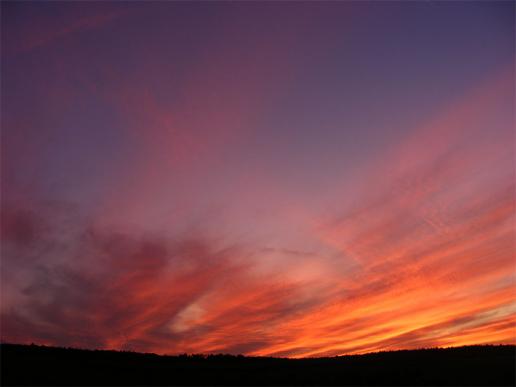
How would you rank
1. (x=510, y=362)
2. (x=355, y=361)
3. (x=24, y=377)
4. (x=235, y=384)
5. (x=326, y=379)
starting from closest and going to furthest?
(x=24, y=377), (x=235, y=384), (x=326, y=379), (x=510, y=362), (x=355, y=361)

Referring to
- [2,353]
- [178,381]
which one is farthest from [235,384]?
[2,353]

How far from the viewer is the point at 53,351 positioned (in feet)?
89.9

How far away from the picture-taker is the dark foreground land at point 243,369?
70.5ft

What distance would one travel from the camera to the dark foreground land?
846 inches

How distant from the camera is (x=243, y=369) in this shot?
2669 centimetres

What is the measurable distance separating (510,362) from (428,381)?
23.7 feet

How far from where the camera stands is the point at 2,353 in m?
24.7

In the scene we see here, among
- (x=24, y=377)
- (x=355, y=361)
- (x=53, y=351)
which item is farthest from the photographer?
(x=355, y=361)

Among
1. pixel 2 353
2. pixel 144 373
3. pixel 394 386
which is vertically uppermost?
pixel 2 353

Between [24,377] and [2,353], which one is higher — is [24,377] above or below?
below

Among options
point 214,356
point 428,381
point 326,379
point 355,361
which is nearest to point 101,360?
point 214,356

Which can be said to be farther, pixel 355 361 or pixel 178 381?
pixel 355 361

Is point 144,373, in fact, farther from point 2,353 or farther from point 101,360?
point 2,353

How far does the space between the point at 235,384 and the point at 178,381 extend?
3.10m
